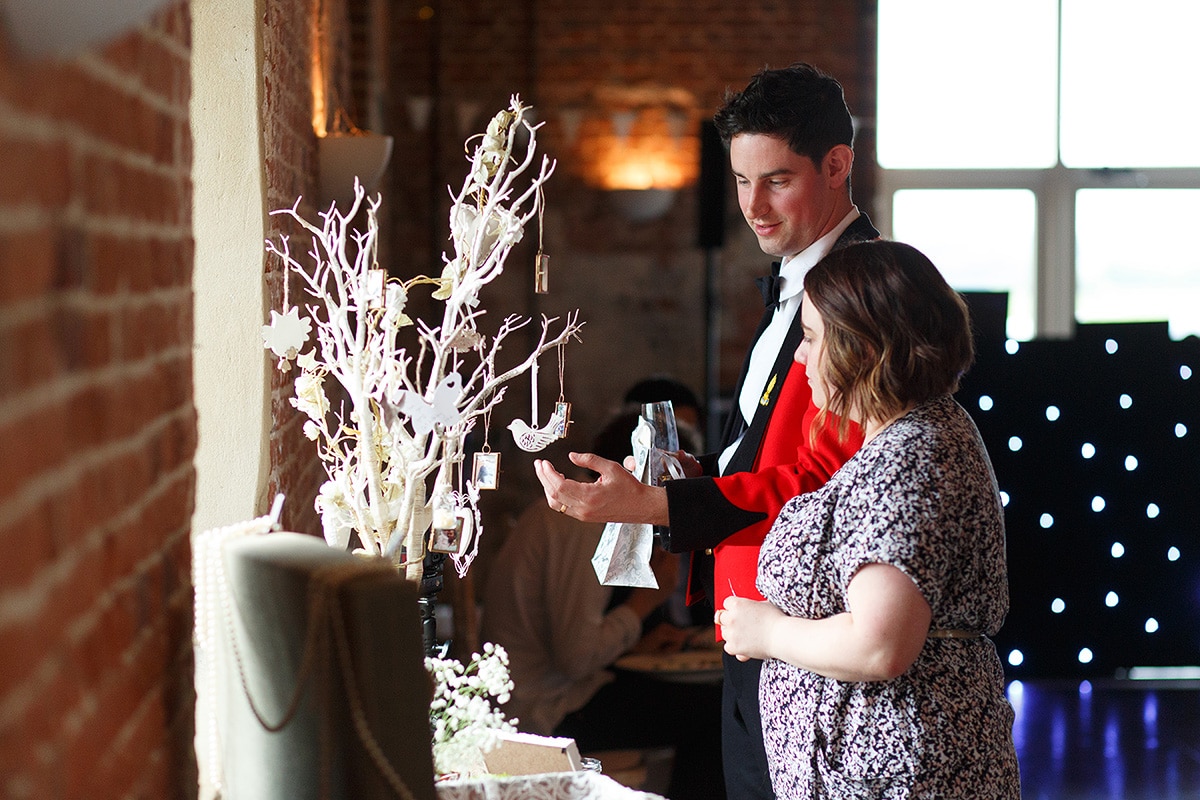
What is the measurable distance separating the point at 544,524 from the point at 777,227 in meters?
1.52

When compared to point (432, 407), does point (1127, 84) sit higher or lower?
higher

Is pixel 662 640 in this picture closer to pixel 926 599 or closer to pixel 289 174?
pixel 289 174

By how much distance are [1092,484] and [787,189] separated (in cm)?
296

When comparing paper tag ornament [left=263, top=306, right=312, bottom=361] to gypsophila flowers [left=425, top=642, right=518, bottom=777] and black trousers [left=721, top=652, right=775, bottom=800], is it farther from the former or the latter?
black trousers [left=721, top=652, right=775, bottom=800]

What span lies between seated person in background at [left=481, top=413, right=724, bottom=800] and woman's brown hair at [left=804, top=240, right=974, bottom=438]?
67.0 inches

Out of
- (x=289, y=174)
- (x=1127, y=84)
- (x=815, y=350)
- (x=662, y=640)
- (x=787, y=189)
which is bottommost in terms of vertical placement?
(x=662, y=640)

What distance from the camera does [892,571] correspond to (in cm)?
132

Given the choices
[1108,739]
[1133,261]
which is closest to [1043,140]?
[1133,261]

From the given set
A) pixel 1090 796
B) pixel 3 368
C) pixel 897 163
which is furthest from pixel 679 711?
pixel 897 163

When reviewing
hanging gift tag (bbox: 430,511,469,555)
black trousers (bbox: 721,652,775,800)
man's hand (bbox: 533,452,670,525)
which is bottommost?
black trousers (bbox: 721,652,775,800)

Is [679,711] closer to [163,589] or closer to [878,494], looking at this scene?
[878,494]

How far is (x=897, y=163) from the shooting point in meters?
6.33

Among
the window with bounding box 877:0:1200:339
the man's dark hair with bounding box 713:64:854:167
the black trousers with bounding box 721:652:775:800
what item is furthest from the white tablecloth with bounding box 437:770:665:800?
the window with bounding box 877:0:1200:339

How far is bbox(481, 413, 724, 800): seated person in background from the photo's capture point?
3.21 metres
